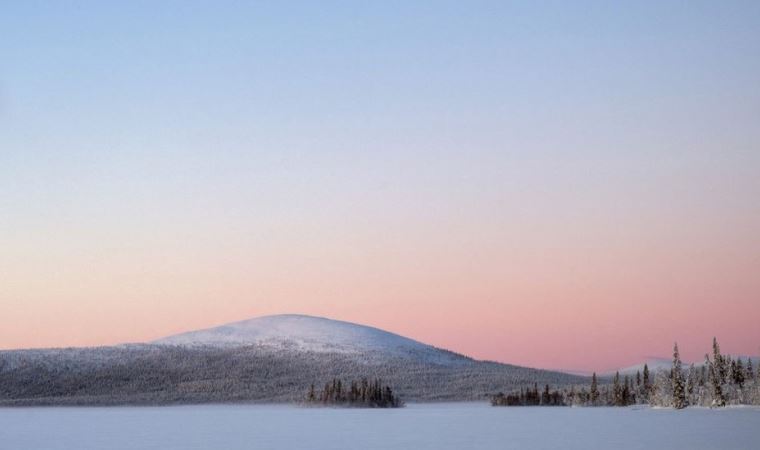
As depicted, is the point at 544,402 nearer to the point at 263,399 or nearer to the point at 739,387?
the point at 739,387

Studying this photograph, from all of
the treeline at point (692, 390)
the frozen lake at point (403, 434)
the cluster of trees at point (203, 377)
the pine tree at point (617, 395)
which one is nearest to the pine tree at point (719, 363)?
the treeline at point (692, 390)

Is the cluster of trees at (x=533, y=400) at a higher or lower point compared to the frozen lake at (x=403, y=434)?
higher

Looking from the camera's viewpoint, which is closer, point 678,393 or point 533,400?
point 678,393

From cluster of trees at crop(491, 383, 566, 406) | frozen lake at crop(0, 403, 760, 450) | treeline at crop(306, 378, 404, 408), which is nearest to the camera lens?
frozen lake at crop(0, 403, 760, 450)

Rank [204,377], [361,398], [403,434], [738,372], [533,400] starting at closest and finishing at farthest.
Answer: [403,434] → [738,372] → [361,398] → [533,400] → [204,377]

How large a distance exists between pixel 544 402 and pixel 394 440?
Answer: 80.8m

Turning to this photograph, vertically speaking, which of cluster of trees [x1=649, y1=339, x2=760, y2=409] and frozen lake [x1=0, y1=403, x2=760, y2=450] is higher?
cluster of trees [x1=649, y1=339, x2=760, y2=409]

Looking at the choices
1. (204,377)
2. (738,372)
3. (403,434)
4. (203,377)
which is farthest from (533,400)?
(403,434)

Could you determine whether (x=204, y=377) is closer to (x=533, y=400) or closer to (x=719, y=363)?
(x=533, y=400)

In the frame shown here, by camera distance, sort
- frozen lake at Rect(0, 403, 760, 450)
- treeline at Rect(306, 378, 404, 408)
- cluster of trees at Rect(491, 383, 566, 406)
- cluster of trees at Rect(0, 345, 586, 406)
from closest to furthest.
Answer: frozen lake at Rect(0, 403, 760, 450), treeline at Rect(306, 378, 404, 408), cluster of trees at Rect(491, 383, 566, 406), cluster of trees at Rect(0, 345, 586, 406)

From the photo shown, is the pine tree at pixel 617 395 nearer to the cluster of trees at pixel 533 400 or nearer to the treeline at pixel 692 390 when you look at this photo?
the treeline at pixel 692 390

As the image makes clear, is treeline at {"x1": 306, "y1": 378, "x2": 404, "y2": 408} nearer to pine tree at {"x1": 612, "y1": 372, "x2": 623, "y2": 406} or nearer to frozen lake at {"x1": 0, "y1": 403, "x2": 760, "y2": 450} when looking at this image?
pine tree at {"x1": 612, "y1": 372, "x2": 623, "y2": 406}

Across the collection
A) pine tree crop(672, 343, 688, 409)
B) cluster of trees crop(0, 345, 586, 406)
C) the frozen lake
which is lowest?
the frozen lake

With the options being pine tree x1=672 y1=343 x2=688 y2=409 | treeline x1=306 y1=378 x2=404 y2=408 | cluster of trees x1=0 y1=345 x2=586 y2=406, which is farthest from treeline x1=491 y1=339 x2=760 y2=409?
cluster of trees x1=0 y1=345 x2=586 y2=406
